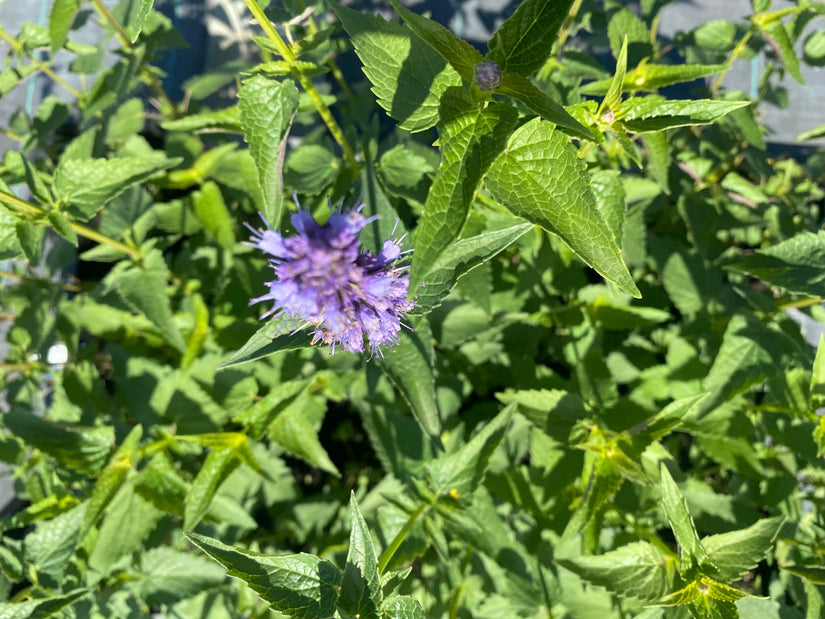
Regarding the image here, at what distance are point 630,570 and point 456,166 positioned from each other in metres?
1.61

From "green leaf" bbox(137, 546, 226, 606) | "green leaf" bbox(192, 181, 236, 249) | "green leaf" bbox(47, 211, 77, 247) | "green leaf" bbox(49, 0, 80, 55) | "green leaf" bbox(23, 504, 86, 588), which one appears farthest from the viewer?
"green leaf" bbox(192, 181, 236, 249)

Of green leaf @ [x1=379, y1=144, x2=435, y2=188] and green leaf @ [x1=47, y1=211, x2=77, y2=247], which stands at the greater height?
green leaf @ [x1=47, y1=211, x2=77, y2=247]

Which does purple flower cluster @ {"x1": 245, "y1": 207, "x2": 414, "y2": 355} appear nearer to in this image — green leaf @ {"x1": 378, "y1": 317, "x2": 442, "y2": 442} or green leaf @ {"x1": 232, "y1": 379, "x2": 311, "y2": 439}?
green leaf @ {"x1": 378, "y1": 317, "x2": 442, "y2": 442}

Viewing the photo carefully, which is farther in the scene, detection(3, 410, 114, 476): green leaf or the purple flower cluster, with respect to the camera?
detection(3, 410, 114, 476): green leaf

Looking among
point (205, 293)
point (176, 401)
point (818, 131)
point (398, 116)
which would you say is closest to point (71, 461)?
point (176, 401)

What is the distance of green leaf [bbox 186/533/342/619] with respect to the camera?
1.31 meters

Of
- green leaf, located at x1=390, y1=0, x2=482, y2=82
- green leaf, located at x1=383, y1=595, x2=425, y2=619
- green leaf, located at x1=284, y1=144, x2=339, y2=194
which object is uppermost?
green leaf, located at x1=390, y1=0, x2=482, y2=82

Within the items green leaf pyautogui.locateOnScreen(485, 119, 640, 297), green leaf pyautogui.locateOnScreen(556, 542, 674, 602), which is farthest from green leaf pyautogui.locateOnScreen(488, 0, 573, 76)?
green leaf pyautogui.locateOnScreen(556, 542, 674, 602)

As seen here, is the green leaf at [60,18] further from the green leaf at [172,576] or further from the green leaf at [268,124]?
the green leaf at [172,576]

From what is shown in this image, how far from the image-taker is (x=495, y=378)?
313cm

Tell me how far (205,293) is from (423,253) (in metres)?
2.55

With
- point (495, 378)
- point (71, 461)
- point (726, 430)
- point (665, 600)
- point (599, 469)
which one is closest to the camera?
point (665, 600)

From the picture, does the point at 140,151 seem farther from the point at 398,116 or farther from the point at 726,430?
the point at 726,430

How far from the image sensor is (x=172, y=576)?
253cm
